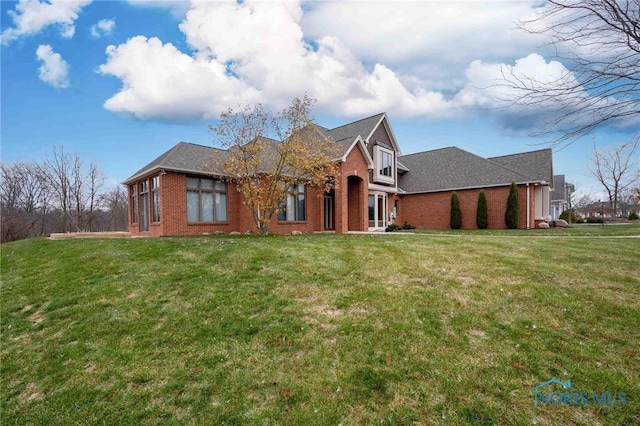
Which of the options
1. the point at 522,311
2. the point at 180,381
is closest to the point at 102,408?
the point at 180,381

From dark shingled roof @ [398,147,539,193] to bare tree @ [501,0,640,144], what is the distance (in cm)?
1894

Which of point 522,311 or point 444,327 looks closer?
point 444,327

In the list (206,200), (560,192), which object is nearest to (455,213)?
(206,200)

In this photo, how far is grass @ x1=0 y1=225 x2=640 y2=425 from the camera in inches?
131

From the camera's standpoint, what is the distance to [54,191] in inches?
1380

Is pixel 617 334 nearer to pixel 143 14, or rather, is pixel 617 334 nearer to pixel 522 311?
pixel 522 311

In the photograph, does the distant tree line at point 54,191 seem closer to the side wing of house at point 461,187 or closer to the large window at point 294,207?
the large window at point 294,207

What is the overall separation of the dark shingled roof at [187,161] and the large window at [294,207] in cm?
399

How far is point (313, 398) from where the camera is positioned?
339 cm

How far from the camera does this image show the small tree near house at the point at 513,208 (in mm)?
20797

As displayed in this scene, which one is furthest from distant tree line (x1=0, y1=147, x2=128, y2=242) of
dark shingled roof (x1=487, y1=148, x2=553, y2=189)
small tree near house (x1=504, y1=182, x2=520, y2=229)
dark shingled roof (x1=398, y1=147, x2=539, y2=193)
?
dark shingled roof (x1=487, y1=148, x2=553, y2=189)

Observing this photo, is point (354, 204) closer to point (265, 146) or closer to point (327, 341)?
point (265, 146)

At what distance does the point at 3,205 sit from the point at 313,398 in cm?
4417

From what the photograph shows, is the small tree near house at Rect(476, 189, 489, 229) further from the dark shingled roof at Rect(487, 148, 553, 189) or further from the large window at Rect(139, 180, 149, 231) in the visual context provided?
the large window at Rect(139, 180, 149, 231)
